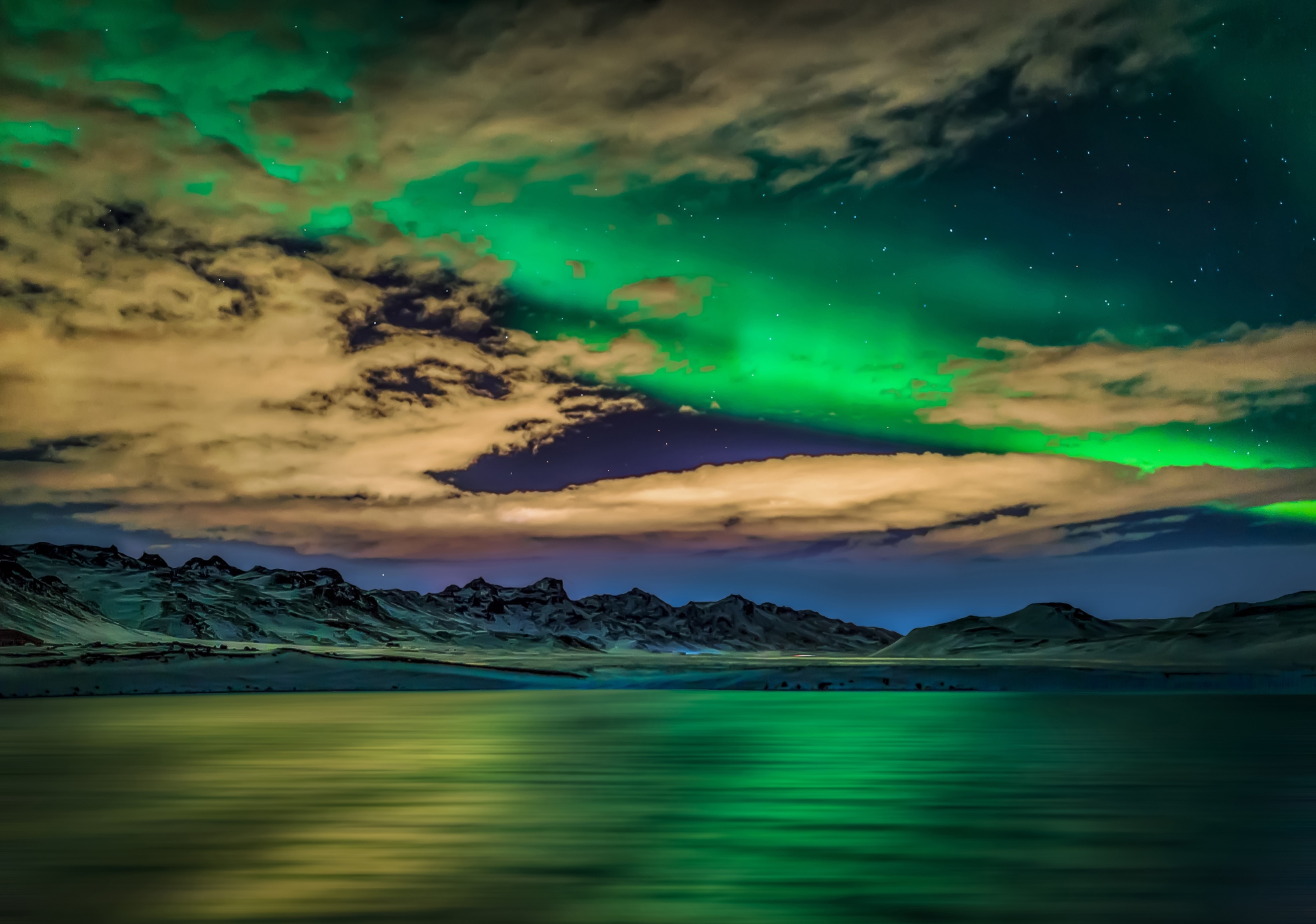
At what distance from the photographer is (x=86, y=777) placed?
3123 cm

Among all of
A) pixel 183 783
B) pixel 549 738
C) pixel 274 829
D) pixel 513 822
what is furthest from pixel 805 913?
pixel 549 738

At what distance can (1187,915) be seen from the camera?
47.5ft

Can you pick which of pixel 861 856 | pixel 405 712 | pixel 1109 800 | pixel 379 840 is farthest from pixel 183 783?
pixel 405 712

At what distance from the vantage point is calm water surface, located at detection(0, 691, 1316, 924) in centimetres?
1521

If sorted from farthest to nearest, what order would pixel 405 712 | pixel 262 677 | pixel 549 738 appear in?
pixel 262 677 < pixel 405 712 < pixel 549 738

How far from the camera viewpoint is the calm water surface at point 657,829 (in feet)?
49.9

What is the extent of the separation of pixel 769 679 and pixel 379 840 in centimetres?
14247

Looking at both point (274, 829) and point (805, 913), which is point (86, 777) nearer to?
point (274, 829)

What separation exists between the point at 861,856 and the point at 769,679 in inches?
5616

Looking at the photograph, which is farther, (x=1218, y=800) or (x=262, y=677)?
(x=262, y=677)

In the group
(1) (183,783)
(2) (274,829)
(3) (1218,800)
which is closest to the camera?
(2) (274,829)

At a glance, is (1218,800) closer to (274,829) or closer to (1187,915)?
(1187,915)

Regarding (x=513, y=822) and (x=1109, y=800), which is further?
(x=1109, y=800)

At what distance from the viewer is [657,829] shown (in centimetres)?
2200
